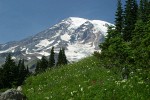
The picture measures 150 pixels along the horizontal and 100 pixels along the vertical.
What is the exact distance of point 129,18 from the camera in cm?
7938

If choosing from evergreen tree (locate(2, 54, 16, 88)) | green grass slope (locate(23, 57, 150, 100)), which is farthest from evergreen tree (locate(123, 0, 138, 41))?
green grass slope (locate(23, 57, 150, 100))

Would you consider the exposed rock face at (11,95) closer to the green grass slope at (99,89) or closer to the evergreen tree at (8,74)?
the green grass slope at (99,89)

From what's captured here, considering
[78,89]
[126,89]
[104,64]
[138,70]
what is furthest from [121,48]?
[126,89]

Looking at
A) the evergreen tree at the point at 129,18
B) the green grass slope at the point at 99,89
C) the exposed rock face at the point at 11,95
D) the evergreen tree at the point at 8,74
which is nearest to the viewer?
the green grass slope at the point at 99,89

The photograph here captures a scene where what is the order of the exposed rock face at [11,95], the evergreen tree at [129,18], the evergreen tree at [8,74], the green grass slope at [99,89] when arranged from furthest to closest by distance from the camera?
the evergreen tree at [8,74] → the evergreen tree at [129,18] → the exposed rock face at [11,95] → the green grass slope at [99,89]

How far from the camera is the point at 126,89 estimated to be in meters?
18.7

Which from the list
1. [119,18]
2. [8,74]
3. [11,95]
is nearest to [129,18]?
[119,18]

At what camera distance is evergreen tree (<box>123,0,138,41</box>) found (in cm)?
7362

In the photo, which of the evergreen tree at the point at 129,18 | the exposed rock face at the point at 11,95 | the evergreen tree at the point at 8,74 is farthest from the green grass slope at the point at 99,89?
the evergreen tree at the point at 8,74

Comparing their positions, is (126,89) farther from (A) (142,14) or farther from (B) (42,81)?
(A) (142,14)

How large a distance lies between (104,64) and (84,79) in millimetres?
5119

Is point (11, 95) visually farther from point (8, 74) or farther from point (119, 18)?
point (8, 74)

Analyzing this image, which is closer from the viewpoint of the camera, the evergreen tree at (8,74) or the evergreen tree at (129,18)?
the evergreen tree at (129,18)

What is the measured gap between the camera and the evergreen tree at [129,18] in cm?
7362
